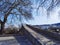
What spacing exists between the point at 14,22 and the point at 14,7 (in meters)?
1.67

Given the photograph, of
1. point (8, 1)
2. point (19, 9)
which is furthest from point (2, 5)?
point (19, 9)

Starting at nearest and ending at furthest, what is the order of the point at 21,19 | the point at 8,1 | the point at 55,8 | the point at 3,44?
the point at 55,8, the point at 3,44, the point at 8,1, the point at 21,19

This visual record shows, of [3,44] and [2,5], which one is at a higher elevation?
[2,5]

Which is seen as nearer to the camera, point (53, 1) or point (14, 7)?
point (53, 1)

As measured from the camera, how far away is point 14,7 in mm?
16219

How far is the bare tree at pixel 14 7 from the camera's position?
15.6 meters

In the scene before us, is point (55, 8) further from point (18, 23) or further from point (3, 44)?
point (18, 23)

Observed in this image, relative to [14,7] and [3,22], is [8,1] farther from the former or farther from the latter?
[3,22]

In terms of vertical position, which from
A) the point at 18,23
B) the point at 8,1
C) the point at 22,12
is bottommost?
the point at 18,23

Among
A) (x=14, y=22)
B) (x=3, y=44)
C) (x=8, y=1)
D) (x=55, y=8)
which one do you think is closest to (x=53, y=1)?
(x=55, y=8)

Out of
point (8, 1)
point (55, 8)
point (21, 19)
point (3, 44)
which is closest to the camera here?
point (55, 8)

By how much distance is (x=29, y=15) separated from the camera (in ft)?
53.5

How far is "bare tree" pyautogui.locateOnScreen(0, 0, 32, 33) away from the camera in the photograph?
15.6 metres

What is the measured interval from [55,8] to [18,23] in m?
12.9
